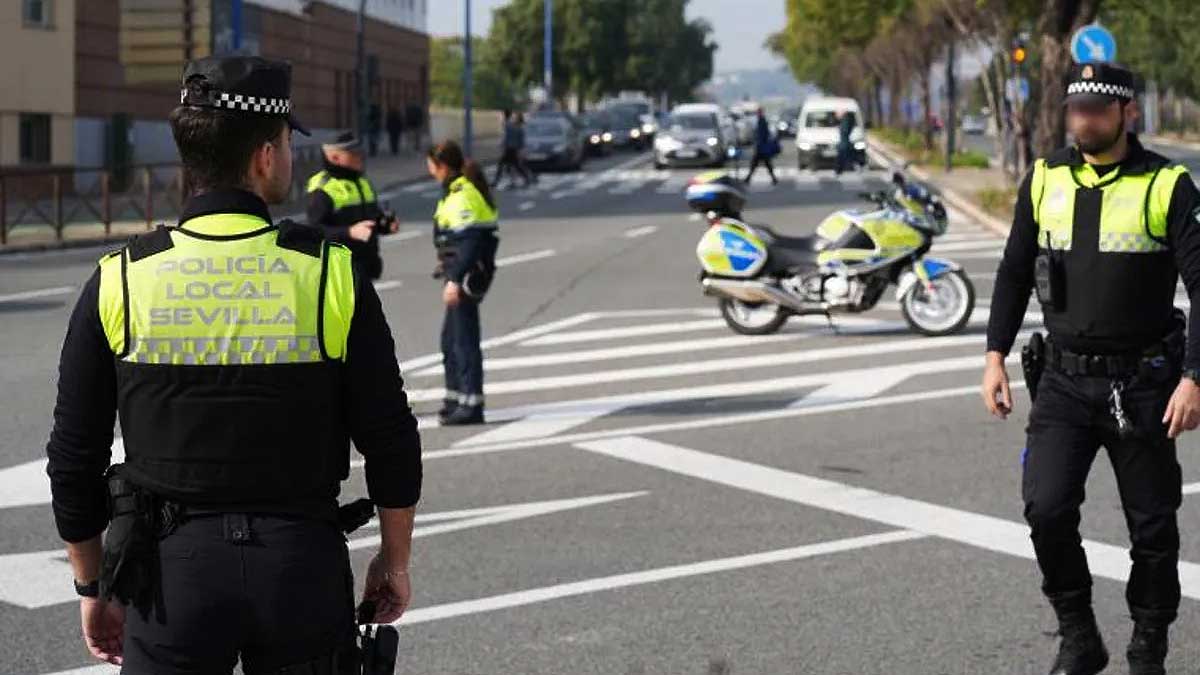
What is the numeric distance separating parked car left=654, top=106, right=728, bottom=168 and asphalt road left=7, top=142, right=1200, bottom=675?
134 ft

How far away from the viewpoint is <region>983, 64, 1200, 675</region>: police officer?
6055 millimetres

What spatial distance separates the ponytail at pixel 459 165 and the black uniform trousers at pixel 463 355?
1.99 ft

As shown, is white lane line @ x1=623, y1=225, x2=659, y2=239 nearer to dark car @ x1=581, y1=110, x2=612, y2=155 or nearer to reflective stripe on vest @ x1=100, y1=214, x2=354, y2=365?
reflective stripe on vest @ x1=100, y1=214, x2=354, y2=365

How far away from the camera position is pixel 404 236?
30734 mm

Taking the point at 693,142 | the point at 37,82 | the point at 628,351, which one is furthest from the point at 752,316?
the point at 693,142

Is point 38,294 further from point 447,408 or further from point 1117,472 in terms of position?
point 1117,472

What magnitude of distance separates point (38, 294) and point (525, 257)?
22.7 ft

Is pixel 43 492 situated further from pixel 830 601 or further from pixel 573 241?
pixel 573 241

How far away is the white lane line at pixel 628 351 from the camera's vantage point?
1500 centimetres

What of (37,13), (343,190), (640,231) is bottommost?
(640,231)

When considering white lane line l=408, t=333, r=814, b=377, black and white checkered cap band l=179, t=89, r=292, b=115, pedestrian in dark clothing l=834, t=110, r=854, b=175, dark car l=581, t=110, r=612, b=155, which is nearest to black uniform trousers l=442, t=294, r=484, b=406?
white lane line l=408, t=333, r=814, b=377

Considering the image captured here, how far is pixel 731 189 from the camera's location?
1720 centimetres

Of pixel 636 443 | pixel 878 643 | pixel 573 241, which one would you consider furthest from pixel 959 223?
pixel 878 643

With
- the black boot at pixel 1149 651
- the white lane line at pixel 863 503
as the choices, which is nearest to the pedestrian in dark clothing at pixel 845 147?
the white lane line at pixel 863 503
